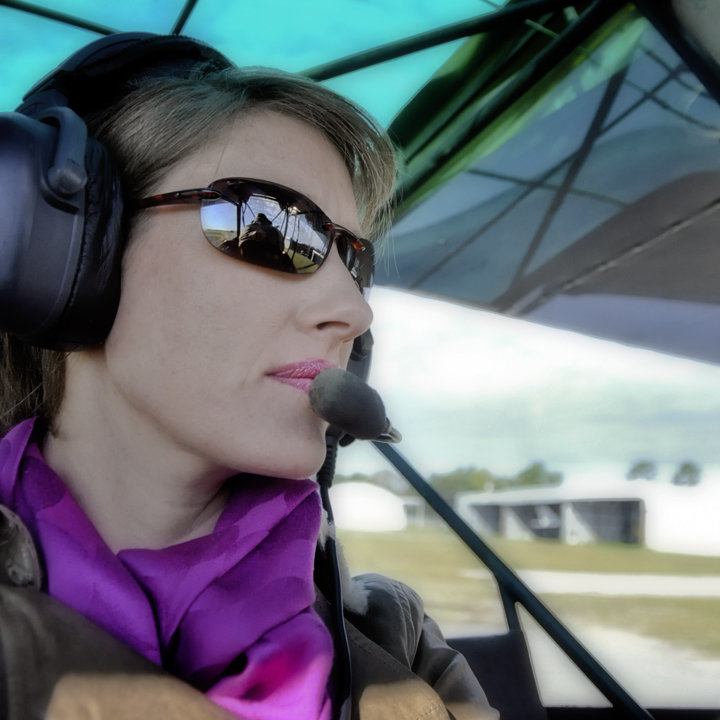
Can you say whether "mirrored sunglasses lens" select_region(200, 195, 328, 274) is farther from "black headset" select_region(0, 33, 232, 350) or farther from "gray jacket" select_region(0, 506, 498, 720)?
"gray jacket" select_region(0, 506, 498, 720)

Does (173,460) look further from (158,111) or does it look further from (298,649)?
(158,111)

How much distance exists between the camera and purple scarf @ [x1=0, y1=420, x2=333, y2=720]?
653mm

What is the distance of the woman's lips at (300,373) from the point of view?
2.30 feet

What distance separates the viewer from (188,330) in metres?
0.68

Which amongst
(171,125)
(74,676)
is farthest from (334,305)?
(74,676)

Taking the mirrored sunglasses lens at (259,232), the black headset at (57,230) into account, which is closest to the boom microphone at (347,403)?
the mirrored sunglasses lens at (259,232)

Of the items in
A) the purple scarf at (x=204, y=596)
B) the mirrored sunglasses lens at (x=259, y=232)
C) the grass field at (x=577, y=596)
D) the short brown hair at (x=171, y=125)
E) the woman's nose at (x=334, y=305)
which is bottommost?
the grass field at (x=577, y=596)

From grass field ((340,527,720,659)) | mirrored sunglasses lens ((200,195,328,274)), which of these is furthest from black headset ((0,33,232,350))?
grass field ((340,527,720,659))

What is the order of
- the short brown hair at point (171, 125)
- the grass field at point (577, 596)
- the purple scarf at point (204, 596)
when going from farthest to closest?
the grass field at point (577, 596) < the short brown hair at point (171, 125) < the purple scarf at point (204, 596)

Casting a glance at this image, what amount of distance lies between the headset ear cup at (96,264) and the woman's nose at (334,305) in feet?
0.66

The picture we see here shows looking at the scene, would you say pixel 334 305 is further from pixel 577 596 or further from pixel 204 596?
pixel 577 596

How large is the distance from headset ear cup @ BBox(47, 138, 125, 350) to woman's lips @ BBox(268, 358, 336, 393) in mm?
186

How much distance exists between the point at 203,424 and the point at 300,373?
4.4 inches

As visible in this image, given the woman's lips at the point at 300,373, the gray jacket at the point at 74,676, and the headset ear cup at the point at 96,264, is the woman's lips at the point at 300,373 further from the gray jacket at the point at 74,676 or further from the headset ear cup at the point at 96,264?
the gray jacket at the point at 74,676
